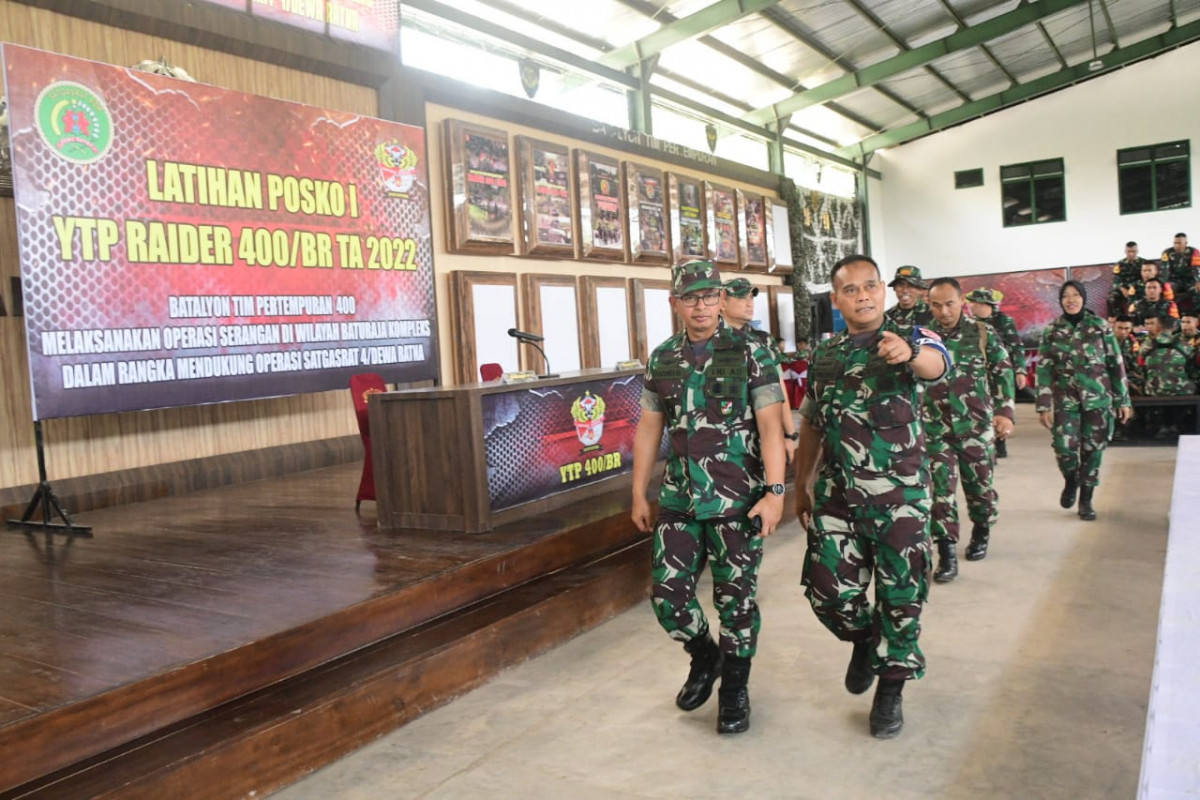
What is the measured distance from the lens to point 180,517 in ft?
16.1

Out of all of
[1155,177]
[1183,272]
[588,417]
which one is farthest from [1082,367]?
[1155,177]

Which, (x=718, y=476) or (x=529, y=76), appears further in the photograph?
(x=529, y=76)

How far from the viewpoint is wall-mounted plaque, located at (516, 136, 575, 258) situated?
27.6 feet

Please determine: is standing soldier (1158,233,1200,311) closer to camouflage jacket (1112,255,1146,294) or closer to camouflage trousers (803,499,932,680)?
camouflage jacket (1112,255,1146,294)

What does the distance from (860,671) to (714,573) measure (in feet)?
1.90

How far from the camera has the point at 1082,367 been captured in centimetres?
564

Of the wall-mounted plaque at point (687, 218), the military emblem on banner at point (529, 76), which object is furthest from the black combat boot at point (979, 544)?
the wall-mounted plaque at point (687, 218)

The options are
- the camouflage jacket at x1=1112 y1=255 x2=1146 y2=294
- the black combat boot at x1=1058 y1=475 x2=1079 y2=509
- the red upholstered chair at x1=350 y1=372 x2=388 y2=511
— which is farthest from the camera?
the camouflage jacket at x1=1112 y1=255 x2=1146 y2=294

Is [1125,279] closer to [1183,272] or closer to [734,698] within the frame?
[1183,272]

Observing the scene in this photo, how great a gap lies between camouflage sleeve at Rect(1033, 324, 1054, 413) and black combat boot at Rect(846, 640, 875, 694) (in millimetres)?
3298

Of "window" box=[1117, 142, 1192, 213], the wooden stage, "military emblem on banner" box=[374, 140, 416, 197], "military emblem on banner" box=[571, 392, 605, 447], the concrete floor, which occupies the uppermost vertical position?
"window" box=[1117, 142, 1192, 213]

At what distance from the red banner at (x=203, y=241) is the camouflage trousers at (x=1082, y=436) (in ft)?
14.2

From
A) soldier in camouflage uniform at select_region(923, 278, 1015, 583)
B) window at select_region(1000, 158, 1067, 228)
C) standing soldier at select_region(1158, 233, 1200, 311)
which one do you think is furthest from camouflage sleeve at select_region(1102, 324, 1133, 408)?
window at select_region(1000, 158, 1067, 228)

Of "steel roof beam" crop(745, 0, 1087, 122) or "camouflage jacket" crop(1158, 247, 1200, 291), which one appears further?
"steel roof beam" crop(745, 0, 1087, 122)
